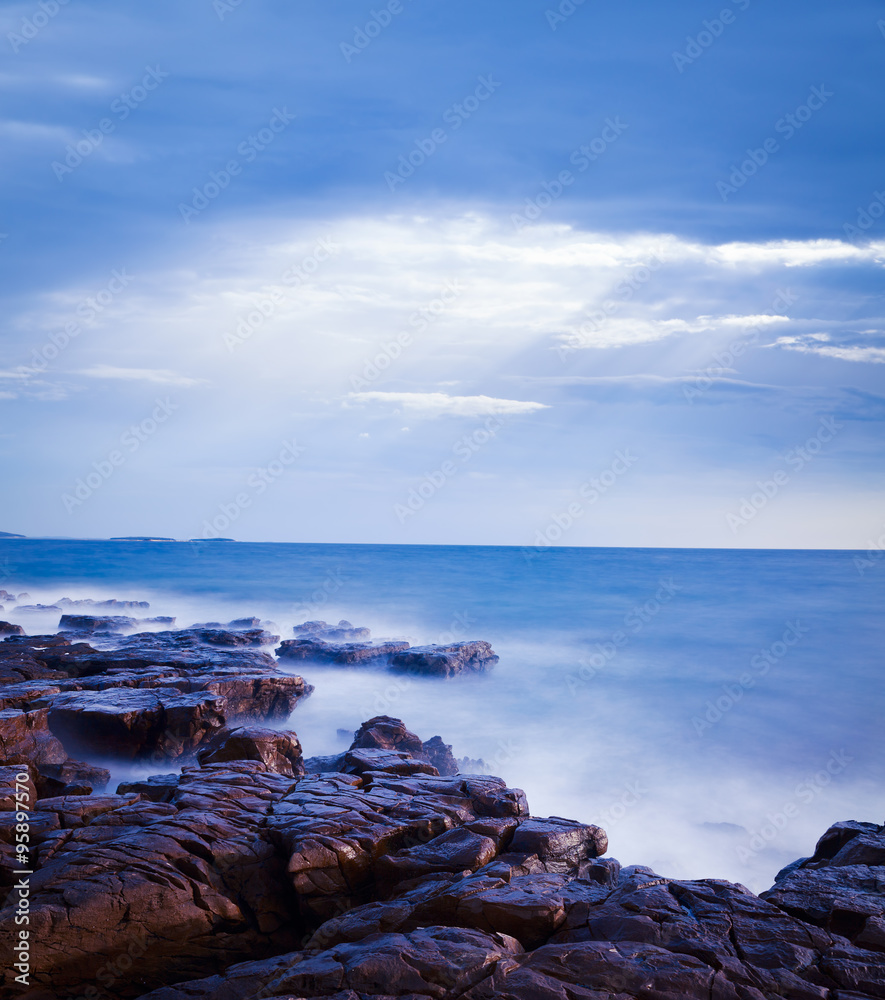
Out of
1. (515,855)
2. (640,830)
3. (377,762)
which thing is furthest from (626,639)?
(515,855)

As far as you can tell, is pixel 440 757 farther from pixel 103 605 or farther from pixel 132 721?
pixel 103 605

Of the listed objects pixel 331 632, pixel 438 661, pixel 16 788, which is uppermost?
pixel 16 788

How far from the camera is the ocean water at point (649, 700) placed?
46.5 ft

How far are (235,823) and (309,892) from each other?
134cm

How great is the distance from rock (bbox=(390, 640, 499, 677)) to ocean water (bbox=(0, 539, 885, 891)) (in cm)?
47

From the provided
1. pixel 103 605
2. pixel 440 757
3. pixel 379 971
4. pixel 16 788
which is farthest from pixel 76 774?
pixel 103 605

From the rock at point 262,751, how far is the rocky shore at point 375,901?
90mm

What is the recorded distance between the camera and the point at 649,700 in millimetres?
23344

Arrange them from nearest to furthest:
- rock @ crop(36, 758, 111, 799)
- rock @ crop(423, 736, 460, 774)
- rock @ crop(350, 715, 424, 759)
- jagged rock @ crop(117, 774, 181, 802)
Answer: jagged rock @ crop(117, 774, 181, 802)
rock @ crop(36, 758, 111, 799)
rock @ crop(350, 715, 424, 759)
rock @ crop(423, 736, 460, 774)

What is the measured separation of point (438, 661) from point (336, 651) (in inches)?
145

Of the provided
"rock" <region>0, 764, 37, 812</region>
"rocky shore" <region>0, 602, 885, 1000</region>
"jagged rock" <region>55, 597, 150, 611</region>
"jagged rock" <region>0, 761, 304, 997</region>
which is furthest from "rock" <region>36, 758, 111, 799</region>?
"jagged rock" <region>55, 597, 150, 611</region>

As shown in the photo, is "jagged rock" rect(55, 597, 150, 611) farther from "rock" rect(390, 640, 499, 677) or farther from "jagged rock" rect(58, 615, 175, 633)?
"rock" rect(390, 640, 499, 677)

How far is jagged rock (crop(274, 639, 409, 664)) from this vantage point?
23.2m

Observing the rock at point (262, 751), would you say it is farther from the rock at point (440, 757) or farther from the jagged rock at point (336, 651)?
the jagged rock at point (336, 651)
